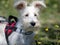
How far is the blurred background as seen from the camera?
301 inches

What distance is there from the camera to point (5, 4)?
10.2 m

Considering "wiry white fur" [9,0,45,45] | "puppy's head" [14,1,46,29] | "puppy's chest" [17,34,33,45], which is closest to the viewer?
"puppy's head" [14,1,46,29]

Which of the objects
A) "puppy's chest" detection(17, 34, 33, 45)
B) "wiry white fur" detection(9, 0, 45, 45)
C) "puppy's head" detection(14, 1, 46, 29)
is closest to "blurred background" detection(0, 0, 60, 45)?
"puppy's head" detection(14, 1, 46, 29)

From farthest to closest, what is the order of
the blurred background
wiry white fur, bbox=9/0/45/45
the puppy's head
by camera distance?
1. the blurred background
2. wiry white fur, bbox=9/0/45/45
3. the puppy's head

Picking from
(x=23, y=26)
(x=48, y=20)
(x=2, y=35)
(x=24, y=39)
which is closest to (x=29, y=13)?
(x=23, y=26)

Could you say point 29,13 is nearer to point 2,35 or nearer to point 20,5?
point 20,5

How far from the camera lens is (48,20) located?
9273 millimetres

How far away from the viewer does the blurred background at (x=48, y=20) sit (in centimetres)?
764

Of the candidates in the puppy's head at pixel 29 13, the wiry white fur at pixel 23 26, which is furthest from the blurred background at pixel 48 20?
the wiry white fur at pixel 23 26

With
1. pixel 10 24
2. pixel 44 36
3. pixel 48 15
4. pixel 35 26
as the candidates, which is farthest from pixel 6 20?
pixel 48 15

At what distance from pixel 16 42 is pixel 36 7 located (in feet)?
2.15

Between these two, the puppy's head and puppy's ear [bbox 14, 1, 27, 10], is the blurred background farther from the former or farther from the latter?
puppy's ear [bbox 14, 1, 27, 10]

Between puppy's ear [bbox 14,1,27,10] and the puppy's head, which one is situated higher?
puppy's ear [bbox 14,1,27,10]

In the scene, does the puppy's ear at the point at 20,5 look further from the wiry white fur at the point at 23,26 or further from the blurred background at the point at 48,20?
the blurred background at the point at 48,20
